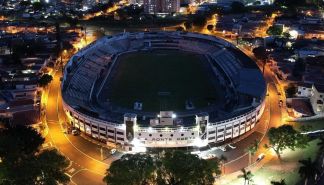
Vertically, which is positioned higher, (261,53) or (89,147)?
(261,53)

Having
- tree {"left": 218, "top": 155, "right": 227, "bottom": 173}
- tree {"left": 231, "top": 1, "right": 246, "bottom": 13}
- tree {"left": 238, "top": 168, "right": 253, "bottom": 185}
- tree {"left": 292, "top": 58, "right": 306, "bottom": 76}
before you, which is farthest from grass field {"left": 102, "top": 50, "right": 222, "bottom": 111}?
tree {"left": 231, "top": 1, "right": 246, "bottom": 13}

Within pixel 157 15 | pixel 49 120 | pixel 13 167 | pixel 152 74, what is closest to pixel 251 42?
pixel 152 74

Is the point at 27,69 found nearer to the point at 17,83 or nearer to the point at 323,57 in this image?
the point at 17,83

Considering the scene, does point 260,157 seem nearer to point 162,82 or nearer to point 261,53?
point 162,82

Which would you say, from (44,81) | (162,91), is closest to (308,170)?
(162,91)

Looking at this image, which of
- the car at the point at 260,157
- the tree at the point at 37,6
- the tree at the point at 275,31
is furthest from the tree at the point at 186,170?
the tree at the point at 37,6

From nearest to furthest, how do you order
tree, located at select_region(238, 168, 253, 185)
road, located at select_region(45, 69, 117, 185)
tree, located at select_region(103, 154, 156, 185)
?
tree, located at select_region(103, 154, 156, 185)
tree, located at select_region(238, 168, 253, 185)
road, located at select_region(45, 69, 117, 185)

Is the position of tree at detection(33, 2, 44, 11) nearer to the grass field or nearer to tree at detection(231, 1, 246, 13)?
the grass field
